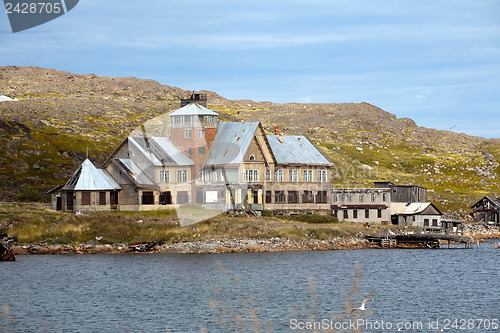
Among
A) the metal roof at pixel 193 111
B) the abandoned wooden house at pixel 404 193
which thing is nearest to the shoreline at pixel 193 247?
the metal roof at pixel 193 111

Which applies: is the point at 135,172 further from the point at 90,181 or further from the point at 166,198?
the point at 90,181

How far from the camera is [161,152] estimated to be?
3524 inches

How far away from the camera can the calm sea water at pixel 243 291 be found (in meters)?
40.1

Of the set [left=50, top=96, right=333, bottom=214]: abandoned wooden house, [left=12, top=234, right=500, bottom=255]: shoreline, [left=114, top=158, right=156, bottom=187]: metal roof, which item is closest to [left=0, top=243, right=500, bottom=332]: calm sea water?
[left=12, top=234, right=500, bottom=255]: shoreline

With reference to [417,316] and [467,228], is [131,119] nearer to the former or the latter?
[467,228]

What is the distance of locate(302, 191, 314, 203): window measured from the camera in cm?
9206

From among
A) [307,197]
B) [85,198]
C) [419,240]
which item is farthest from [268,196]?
[85,198]

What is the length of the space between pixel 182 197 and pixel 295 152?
15.2 metres

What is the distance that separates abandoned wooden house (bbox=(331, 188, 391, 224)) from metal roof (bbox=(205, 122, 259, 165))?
47.8 feet

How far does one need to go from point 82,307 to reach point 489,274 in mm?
33312

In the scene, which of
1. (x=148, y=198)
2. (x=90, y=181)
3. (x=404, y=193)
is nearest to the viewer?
(x=90, y=181)

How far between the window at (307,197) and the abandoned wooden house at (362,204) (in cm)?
347

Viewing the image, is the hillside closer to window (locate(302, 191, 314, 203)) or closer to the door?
the door

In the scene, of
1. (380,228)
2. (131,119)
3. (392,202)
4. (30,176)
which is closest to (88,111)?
(131,119)
